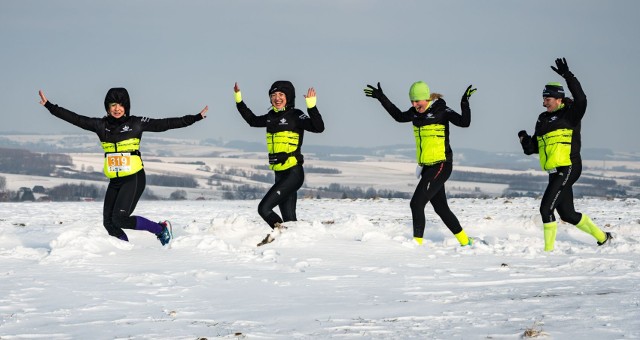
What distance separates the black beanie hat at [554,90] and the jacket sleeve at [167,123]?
4.53 meters

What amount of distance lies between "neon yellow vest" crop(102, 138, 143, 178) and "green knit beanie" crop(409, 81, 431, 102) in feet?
12.2

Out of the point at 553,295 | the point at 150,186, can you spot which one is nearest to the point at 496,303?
the point at 553,295

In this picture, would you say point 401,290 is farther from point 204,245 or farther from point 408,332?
point 204,245

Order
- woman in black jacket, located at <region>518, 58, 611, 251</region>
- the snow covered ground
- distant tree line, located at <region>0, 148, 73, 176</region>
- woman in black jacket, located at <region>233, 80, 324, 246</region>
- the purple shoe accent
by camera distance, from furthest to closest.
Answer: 1. distant tree line, located at <region>0, 148, 73, 176</region>
2. woman in black jacket, located at <region>233, 80, 324, 246</region>
3. the purple shoe accent
4. woman in black jacket, located at <region>518, 58, 611, 251</region>
5. the snow covered ground

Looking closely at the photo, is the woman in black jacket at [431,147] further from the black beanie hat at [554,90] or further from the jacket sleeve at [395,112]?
the black beanie hat at [554,90]

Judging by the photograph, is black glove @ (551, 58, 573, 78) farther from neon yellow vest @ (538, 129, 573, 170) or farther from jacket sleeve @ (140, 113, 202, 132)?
jacket sleeve @ (140, 113, 202, 132)

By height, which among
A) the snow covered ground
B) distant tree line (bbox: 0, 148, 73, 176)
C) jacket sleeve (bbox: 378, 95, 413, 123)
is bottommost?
distant tree line (bbox: 0, 148, 73, 176)

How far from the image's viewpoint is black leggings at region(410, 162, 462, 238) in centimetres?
1081

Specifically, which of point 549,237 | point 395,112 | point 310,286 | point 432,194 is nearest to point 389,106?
point 395,112

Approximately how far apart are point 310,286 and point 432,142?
363 centimetres

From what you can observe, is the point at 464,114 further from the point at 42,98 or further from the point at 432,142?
the point at 42,98

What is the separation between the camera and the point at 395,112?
11.2m

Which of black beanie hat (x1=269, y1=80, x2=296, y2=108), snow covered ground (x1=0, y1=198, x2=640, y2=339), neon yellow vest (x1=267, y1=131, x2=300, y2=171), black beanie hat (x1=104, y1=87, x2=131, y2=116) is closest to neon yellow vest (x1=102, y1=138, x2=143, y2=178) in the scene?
black beanie hat (x1=104, y1=87, x2=131, y2=116)

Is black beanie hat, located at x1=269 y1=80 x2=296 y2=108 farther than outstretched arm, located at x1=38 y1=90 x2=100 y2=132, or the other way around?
black beanie hat, located at x1=269 y1=80 x2=296 y2=108
